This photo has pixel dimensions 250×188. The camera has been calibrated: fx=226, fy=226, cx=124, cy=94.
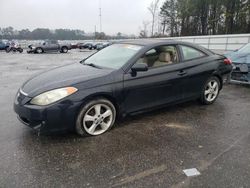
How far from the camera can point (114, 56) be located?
14.0ft

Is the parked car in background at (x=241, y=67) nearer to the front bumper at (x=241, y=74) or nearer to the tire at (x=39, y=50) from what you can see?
the front bumper at (x=241, y=74)

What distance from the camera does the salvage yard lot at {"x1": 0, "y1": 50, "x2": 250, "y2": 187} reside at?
99.8 inches

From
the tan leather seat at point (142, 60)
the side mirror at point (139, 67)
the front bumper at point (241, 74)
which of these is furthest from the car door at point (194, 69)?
the front bumper at point (241, 74)

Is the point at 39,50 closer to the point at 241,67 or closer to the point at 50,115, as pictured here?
the point at 241,67

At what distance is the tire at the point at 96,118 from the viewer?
3.39m

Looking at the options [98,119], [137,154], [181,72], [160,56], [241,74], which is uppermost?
[160,56]

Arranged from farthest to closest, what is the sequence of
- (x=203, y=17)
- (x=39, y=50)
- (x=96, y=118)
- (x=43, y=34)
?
(x=43, y=34), (x=203, y=17), (x=39, y=50), (x=96, y=118)

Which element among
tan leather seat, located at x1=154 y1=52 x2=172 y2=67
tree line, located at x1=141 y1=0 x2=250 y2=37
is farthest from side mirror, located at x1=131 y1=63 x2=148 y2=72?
tree line, located at x1=141 y1=0 x2=250 y2=37

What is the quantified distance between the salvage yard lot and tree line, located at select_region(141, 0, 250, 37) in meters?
36.3

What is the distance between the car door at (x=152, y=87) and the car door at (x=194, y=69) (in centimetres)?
17

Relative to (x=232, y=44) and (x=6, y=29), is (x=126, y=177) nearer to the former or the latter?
(x=232, y=44)

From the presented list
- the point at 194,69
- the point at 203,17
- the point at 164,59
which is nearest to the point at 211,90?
the point at 194,69

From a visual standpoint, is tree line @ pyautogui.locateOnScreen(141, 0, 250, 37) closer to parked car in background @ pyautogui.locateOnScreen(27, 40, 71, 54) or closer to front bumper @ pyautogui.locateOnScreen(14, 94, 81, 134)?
parked car in background @ pyautogui.locateOnScreen(27, 40, 71, 54)

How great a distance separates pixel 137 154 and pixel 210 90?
2.80m
